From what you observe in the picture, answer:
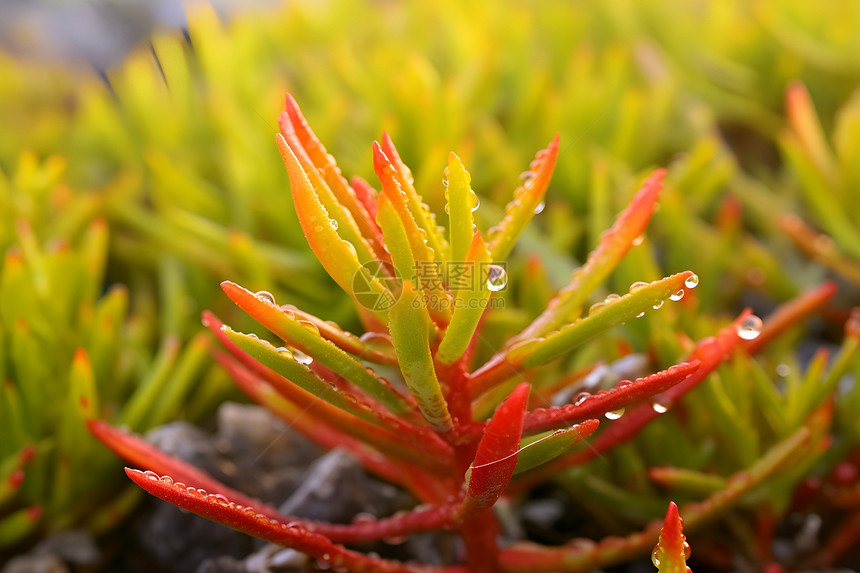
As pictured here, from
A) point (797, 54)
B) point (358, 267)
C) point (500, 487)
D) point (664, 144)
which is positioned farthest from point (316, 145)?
point (797, 54)

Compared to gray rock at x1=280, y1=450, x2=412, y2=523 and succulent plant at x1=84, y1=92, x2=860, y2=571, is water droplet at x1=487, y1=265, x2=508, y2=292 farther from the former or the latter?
gray rock at x1=280, y1=450, x2=412, y2=523

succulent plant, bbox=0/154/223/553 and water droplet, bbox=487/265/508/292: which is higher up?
water droplet, bbox=487/265/508/292

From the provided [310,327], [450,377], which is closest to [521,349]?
[450,377]

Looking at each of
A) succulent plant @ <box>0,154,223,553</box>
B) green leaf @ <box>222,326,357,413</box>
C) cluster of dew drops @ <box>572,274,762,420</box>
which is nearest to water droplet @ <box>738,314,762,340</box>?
cluster of dew drops @ <box>572,274,762,420</box>

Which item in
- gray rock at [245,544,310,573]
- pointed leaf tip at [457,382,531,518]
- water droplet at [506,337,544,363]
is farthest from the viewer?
gray rock at [245,544,310,573]

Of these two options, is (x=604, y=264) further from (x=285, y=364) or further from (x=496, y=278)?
(x=285, y=364)

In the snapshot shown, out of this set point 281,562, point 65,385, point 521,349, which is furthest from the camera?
point 65,385

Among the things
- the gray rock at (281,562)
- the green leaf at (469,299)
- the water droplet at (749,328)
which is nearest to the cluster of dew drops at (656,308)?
the water droplet at (749,328)

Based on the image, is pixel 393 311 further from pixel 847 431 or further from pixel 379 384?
pixel 847 431
